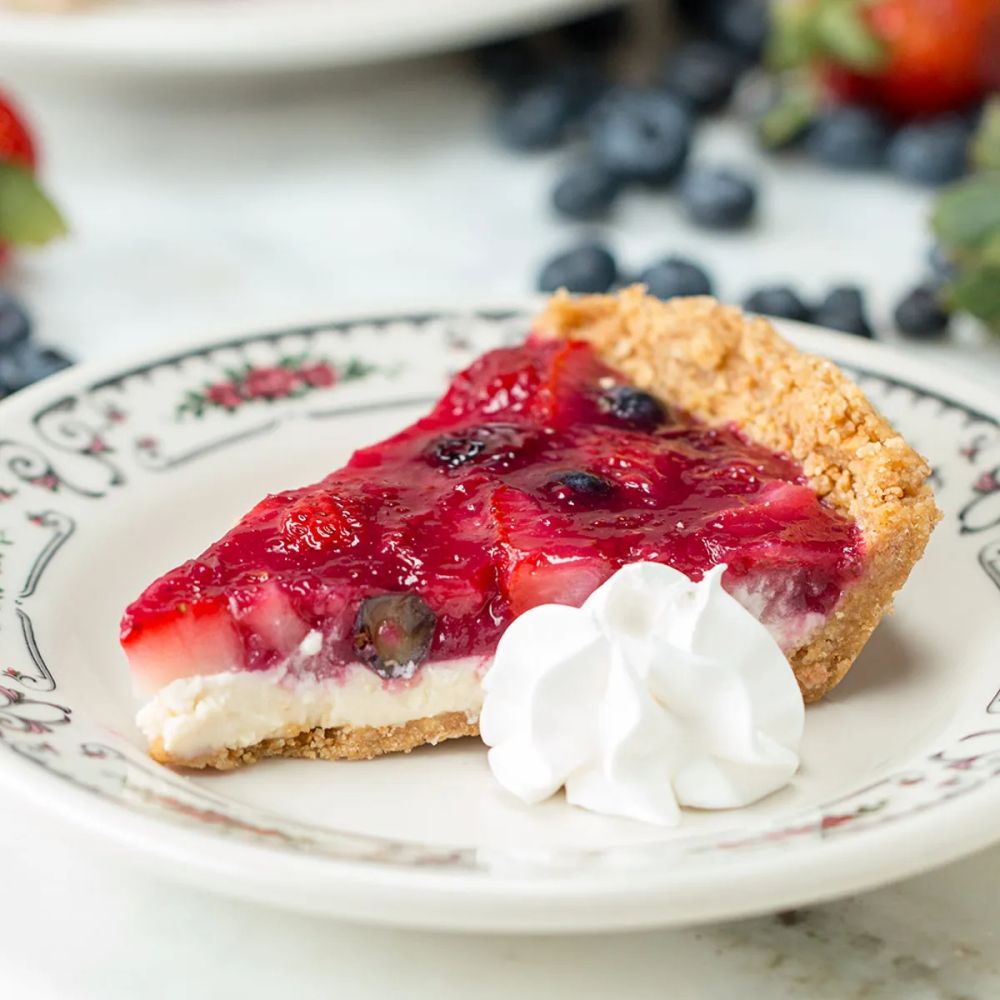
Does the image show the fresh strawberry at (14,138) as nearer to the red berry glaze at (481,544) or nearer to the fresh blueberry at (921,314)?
the red berry glaze at (481,544)

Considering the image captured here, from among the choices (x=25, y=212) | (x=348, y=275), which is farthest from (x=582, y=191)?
(x=25, y=212)

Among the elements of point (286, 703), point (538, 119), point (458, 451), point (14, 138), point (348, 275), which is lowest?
point (286, 703)

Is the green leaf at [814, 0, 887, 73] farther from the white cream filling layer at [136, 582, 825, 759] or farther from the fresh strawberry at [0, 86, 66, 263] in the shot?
the white cream filling layer at [136, 582, 825, 759]

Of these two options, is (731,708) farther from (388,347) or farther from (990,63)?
(990,63)

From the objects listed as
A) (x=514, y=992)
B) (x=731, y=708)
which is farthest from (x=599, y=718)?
(x=514, y=992)

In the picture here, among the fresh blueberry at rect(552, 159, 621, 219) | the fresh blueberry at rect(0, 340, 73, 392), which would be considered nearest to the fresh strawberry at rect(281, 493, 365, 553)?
the fresh blueberry at rect(0, 340, 73, 392)

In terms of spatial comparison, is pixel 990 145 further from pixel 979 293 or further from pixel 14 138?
pixel 14 138
